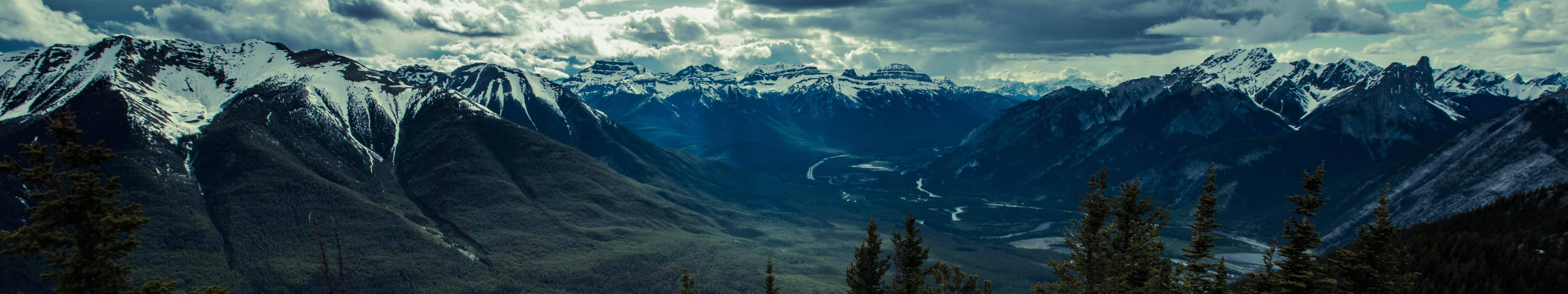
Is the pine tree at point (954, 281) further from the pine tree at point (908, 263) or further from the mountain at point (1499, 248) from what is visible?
the mountain at point (1499, 248)

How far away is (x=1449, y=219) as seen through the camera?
4542 inches

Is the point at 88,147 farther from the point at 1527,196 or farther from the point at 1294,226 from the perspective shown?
the point at 1527,196

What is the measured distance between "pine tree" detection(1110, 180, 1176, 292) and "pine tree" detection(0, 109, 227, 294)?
44930mm

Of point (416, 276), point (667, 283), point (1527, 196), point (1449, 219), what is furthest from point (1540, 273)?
point (416, 276)

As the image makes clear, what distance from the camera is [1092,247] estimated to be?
40531 millimetres

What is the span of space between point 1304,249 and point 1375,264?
12.9 feet

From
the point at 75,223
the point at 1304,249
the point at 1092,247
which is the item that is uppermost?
the point at 1304,249

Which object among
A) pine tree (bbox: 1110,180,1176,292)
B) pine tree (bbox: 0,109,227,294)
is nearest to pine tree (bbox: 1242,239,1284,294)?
pine tree (bbox: 1110,180,1176,292)

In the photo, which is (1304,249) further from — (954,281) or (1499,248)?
(1499,248)

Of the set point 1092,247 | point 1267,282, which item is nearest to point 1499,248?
point 1267,282

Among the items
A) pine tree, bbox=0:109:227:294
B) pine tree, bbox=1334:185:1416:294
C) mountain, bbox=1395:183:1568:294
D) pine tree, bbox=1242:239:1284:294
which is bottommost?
pine tree, bbox=0:109:227:294

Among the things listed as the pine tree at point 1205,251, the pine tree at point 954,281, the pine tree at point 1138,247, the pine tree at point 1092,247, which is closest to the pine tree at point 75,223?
the pine tree at point 1092,247

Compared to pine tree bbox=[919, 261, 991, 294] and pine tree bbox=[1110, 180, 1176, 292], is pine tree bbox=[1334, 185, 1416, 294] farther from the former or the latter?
pine tree bbox=[919, 261, 991, 294]

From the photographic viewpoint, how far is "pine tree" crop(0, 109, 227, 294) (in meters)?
27.5
